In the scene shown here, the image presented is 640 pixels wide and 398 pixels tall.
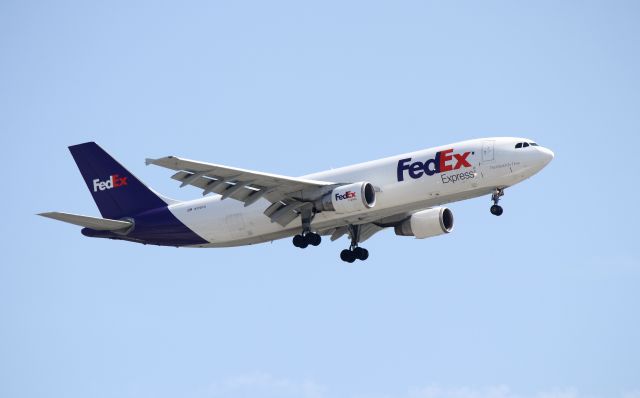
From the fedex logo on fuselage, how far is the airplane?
0.14 ft

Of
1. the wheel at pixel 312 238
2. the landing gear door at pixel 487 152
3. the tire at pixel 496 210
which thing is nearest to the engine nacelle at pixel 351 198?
the wheel at pixel 312 238

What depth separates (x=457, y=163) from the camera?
168ft

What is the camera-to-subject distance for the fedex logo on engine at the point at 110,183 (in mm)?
59000

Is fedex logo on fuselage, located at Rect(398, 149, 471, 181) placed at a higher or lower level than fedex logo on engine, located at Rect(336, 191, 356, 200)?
higher

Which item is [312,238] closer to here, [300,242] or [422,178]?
[300,242]

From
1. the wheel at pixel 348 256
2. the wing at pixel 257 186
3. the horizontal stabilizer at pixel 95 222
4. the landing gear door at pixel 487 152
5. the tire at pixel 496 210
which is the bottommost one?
the wheel at pixel 348 256

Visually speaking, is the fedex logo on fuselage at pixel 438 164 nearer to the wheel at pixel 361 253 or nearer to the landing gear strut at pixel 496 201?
the landing gear strut at pixel 496 201

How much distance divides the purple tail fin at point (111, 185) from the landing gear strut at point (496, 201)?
1629 centimetres

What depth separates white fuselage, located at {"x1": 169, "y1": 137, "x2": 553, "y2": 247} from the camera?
2008 inches

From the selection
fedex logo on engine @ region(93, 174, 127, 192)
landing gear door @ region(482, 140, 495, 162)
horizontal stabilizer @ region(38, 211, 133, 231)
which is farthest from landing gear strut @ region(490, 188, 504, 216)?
fedex logo on engine @ region(93, 174, 127, 192)

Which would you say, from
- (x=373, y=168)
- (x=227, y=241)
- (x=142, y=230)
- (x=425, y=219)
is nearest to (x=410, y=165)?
(x=373, y=168)

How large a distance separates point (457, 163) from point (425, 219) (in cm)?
610

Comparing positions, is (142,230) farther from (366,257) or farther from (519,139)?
(519,139)

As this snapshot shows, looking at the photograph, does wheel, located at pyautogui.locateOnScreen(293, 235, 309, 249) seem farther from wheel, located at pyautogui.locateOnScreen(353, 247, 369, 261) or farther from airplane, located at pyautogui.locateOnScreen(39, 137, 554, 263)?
wheel, located at pyautogui.locateOnScreen(353, 247, 369, 261)
